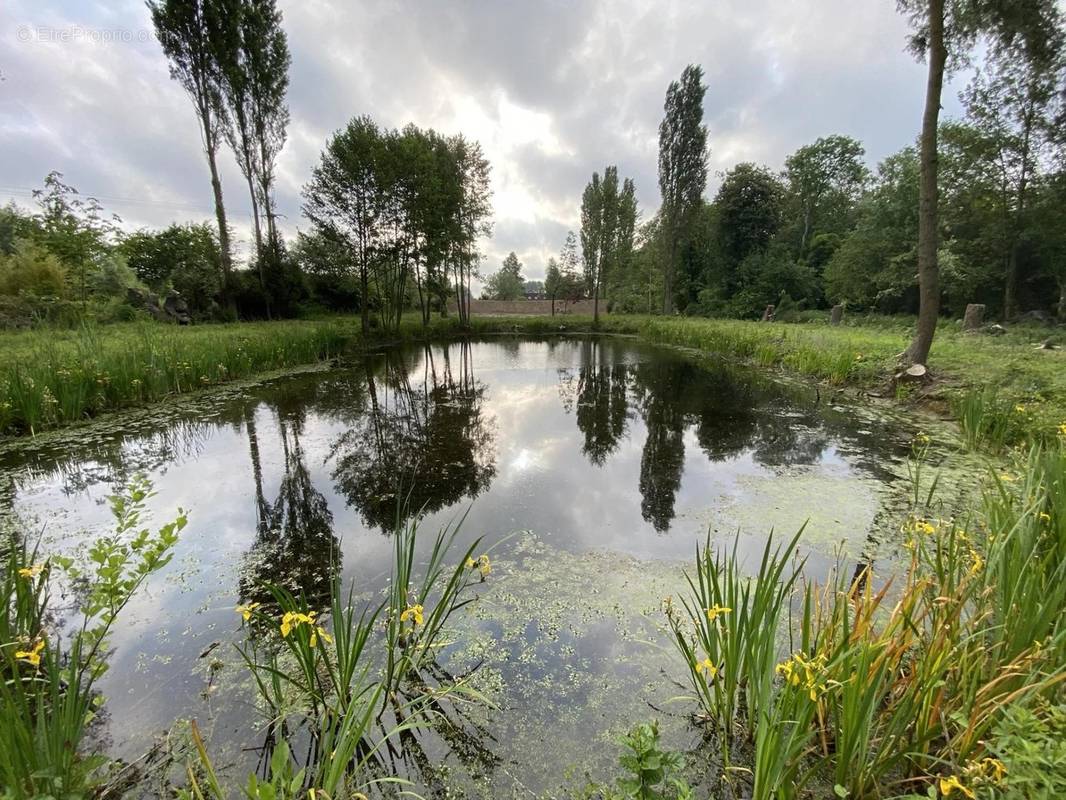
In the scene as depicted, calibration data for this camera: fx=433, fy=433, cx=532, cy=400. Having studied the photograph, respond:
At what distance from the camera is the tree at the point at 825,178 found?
1160 inches

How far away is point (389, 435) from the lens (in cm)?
597

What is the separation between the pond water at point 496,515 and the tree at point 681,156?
19.0 m

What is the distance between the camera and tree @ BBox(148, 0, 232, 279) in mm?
12703

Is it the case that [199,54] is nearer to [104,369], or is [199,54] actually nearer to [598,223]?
[104,369]

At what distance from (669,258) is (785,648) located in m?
25.1

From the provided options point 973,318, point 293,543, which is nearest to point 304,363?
point 293,543

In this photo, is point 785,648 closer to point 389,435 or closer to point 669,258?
point 389,435

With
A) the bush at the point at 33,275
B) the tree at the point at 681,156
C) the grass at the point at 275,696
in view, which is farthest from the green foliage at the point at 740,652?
the tree at the point at 681,156

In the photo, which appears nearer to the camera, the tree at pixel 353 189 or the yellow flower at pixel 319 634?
the yellow flower at pixel 319 634

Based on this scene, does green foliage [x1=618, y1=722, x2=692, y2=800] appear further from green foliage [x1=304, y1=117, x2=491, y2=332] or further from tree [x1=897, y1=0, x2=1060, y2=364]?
green foliage [x1=304, y1=117, x2=491, y2=332]

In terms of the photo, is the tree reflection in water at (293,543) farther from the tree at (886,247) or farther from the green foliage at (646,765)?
the tree at (886,247)

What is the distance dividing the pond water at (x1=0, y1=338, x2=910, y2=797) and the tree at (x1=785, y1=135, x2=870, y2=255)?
28.8 m

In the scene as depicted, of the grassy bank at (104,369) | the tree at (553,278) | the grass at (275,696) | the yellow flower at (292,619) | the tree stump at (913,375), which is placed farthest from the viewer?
the tree at (553,278)

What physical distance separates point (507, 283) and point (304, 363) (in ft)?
174
